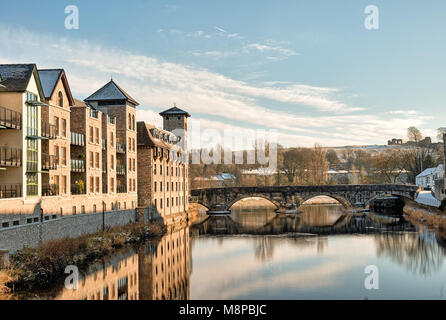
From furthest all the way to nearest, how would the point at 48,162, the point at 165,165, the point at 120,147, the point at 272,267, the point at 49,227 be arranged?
the point at 165,165 < the point at 120,147 < the point at 48,162 < the point at 272,267 < the point at 49,227

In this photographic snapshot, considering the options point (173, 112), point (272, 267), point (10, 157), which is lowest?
point (272, 267)

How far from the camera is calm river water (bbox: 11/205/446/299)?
76.1ft

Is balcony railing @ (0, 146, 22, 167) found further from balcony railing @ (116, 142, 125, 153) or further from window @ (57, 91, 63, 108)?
balcony railing @ (116, 142, 125, 153)

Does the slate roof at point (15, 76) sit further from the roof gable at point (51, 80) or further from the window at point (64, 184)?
the window at point (64, 184)

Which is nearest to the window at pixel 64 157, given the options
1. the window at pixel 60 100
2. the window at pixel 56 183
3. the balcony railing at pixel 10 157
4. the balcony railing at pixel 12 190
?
the window at pixel 56 183

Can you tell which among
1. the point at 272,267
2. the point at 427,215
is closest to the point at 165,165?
the point at 272,267

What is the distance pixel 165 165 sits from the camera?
171 feet

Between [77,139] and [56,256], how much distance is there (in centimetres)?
1150

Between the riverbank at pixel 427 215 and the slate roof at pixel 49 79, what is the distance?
117 ft

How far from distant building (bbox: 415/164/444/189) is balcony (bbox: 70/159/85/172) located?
51.7 meters

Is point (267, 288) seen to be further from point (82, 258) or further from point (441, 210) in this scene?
point (441, 210)

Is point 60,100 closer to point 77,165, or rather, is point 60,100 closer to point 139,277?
point 77,165
